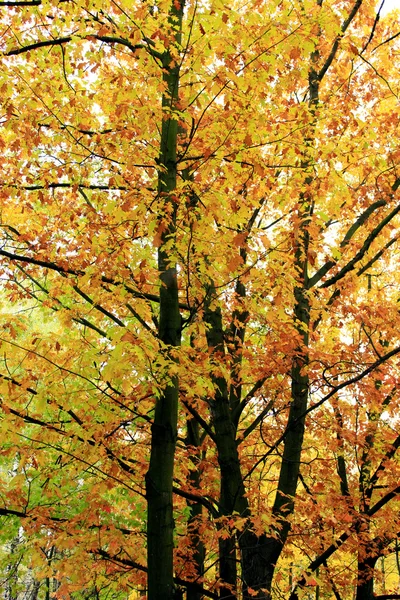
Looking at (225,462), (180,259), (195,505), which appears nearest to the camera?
(180,259)

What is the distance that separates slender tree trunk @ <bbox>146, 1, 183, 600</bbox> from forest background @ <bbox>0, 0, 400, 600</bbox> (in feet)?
0.06

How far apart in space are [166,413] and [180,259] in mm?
1396

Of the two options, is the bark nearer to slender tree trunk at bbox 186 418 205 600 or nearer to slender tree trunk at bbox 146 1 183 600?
slender tree trunk at bbox 146 1 183 600

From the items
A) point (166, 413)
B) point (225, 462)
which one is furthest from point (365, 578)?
point (166, 413)

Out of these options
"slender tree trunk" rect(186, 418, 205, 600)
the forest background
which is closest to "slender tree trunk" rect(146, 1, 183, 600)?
the forest background

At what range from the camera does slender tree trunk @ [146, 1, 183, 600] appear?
4.09 metres

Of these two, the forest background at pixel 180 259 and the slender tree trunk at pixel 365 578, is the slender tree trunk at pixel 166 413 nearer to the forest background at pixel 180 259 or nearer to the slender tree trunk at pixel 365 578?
the forest background at pixel 180 259

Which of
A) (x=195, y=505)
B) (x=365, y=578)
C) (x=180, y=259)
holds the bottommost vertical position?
(x=365, y=578)

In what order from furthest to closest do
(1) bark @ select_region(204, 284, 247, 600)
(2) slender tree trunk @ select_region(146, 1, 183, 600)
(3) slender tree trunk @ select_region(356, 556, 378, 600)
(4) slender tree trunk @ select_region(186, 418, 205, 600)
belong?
(3) slender tree trunk @ select_region(356, 556, 378, 600), (4) slender tree trunk @ select_region(186, 418, 205, 600), (1) bark @ select_region(204, 284, 247, 600), (2) slender tree trunk @ select_region(146, 1, 183, 600)

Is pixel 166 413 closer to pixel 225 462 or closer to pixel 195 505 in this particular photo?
pixel 225 462

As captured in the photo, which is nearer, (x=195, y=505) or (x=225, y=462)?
(x=225, y=462)

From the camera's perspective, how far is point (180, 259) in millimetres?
4312

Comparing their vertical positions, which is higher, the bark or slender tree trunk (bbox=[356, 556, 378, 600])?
the bark

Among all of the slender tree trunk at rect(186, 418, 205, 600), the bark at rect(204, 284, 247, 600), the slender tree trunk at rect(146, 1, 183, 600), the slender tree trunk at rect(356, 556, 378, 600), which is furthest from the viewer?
the slender tree trunk at rect(356, 556, 378, 600)
